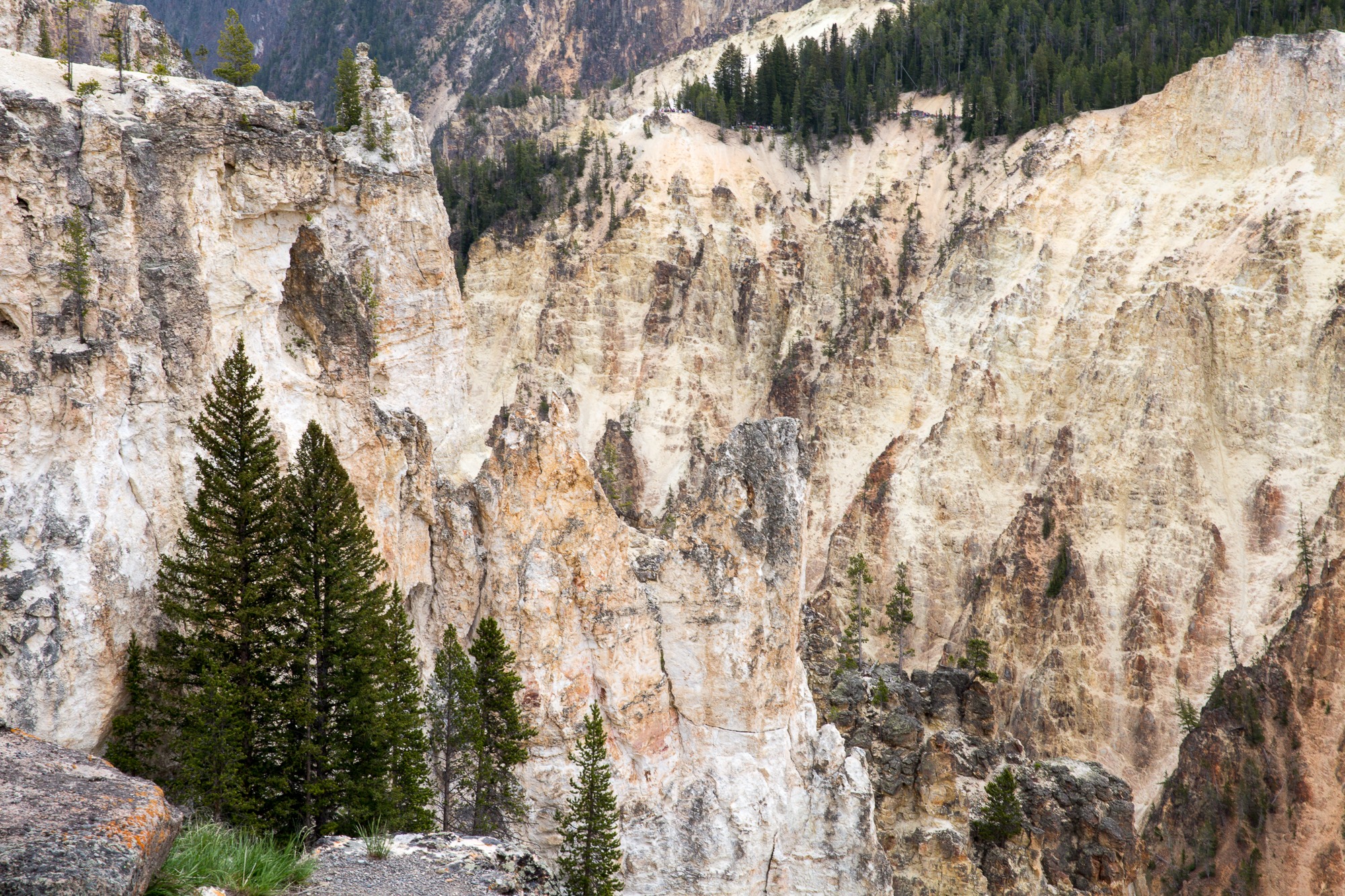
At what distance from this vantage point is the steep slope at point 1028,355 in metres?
62.4

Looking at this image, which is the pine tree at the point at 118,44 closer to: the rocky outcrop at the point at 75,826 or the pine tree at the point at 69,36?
the pine tree at the point at 69,36

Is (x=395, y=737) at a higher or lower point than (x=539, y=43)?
lower

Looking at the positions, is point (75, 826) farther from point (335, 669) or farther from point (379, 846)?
point (335, 669)

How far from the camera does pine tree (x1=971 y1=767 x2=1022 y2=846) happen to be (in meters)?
44.7

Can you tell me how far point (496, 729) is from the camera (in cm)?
3030

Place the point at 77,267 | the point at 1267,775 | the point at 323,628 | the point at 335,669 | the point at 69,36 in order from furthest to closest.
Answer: the point at 1267,775 → the point at 69,36 → the point at 335,669 → the point at 323,628 → the point at 77,267

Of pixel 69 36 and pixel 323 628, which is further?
pixel 69 36

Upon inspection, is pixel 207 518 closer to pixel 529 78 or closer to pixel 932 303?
pixel 932 303

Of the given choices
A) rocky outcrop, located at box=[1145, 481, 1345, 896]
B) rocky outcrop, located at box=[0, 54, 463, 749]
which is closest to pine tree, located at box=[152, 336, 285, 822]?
rocky outcrop, located at box=[0, 54, 463, 749]

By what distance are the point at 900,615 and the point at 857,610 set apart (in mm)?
3532

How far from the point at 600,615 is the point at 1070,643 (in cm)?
3930

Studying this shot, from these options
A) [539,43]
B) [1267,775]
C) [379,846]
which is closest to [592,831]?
[379,846]

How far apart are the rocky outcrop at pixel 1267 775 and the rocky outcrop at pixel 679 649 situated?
27.7m

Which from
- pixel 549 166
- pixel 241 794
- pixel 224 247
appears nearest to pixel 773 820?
pixel 241 794
